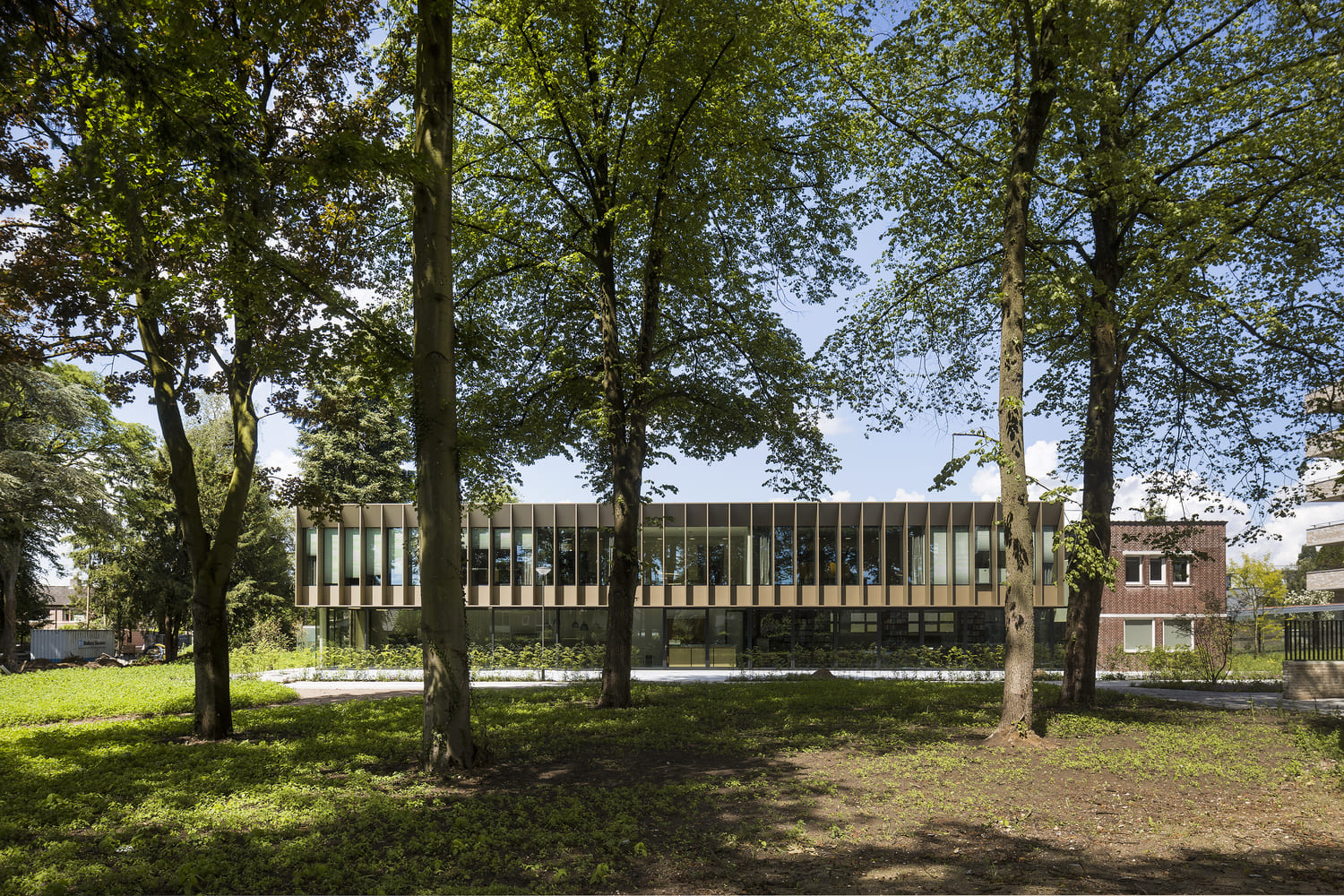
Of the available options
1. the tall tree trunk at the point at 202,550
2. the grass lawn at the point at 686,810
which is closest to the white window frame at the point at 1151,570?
the grass lawn at the point at 686,810

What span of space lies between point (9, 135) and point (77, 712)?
36.5 ft

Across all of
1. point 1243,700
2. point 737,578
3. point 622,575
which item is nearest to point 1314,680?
point 1243,700

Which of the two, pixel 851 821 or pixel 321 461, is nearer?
pixel 851 821

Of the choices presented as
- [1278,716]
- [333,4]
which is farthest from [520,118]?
[1278,716]

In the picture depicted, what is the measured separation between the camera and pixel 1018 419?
12.9 meters

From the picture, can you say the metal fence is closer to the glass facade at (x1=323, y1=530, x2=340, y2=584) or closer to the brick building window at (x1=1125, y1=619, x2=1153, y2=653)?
the brick building window at (x1=1125, y1=619, x2=1153, y2=653)

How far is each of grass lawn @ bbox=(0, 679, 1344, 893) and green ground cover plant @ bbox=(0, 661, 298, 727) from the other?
10.8 ft

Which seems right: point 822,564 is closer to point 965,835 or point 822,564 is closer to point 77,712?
point 77,712

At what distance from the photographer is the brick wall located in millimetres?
21094

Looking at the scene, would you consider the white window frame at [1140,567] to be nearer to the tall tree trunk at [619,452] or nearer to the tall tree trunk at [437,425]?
the tall tree trunk at [619,452]

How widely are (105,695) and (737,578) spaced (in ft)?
68.2

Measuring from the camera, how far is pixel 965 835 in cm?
741

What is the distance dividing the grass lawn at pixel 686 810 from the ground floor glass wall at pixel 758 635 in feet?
63.8

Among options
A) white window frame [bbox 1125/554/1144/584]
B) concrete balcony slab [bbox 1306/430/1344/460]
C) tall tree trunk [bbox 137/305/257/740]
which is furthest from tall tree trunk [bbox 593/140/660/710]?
white window frame [bbox 1125/554/1144/584]
